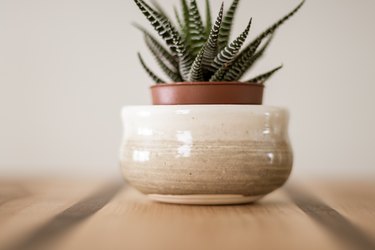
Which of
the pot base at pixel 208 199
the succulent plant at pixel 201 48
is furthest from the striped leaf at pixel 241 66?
the pot base at pixel 208 199

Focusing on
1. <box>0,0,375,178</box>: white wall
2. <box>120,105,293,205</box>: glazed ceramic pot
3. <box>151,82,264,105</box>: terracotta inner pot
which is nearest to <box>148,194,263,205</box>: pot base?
<box>120,105,293,205</box>: glazed ceramic pot

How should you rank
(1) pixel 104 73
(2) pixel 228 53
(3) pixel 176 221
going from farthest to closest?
(1) pixel 104 73 < (2) pixel 228 53 < (3) pixel 176 221

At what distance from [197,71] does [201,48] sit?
3 cm

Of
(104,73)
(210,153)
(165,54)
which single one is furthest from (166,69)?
(104,73)

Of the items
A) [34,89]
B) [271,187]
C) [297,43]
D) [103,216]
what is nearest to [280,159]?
[271,187]

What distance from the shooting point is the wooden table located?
1.50 feet

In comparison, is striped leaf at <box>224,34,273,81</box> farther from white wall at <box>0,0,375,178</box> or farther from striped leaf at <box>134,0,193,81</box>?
white wall at <box>0,0,375,178</box>

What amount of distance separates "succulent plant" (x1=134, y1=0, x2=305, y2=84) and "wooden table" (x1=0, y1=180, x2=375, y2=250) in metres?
0.15

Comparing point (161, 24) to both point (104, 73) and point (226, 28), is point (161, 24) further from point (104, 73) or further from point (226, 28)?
point (104, 73)

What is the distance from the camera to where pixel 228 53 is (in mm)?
684

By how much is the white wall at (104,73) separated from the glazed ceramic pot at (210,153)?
87 cm

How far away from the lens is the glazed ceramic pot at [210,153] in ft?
2.20

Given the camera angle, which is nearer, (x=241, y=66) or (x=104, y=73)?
(x=241, y=66)

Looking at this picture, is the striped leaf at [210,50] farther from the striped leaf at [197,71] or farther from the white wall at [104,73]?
the white wall at [104,73]
